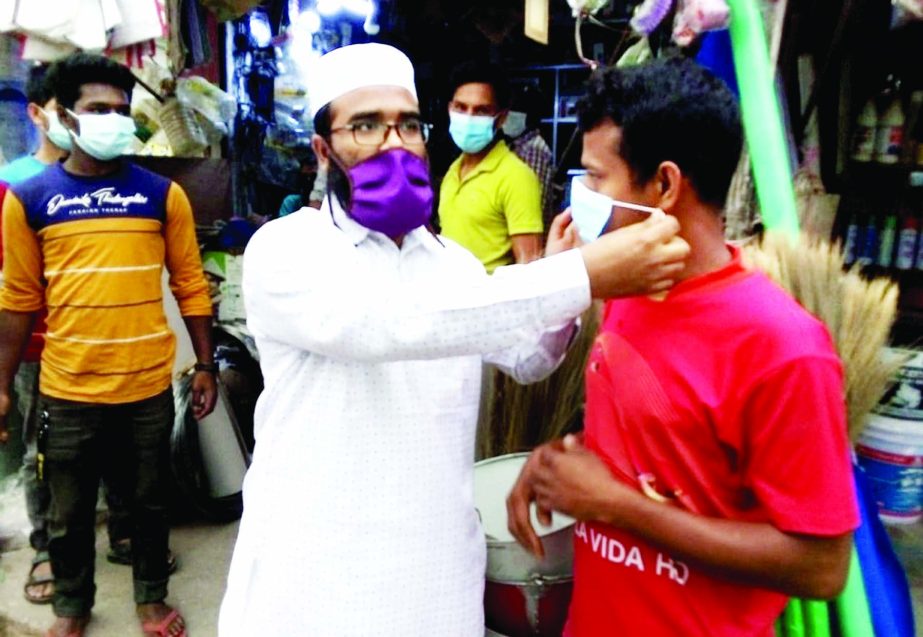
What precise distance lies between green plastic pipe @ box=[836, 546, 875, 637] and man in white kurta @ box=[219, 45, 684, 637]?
0.71 m

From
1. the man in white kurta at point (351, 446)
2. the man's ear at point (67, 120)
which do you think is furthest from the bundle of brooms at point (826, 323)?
the man's ear at point (67, 120)

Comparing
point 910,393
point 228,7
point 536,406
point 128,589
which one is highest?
point 228,7

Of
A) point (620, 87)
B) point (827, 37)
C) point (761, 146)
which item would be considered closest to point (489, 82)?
point (827, 37)

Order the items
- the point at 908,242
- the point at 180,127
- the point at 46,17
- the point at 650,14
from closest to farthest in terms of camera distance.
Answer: the point at 650,14, the point at 46,17, the point at 908,242, the point at 180,127

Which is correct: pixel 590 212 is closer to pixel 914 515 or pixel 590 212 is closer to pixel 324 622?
pixel 324 622

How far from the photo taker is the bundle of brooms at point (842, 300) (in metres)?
1.43

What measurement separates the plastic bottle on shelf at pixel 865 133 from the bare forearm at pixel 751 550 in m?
2.86

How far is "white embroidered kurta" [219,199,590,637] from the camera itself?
3.88 ft

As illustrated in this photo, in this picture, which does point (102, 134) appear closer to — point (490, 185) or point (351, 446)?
point (490, 185)

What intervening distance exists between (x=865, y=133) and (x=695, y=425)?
9.40 feet

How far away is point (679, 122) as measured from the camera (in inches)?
41.2

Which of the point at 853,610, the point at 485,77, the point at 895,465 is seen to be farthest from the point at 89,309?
the point at 895,465

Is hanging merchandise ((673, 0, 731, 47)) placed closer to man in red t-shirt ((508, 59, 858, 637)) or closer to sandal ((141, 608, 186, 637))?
man in red t-shirt ((508, 59, 858, 637))

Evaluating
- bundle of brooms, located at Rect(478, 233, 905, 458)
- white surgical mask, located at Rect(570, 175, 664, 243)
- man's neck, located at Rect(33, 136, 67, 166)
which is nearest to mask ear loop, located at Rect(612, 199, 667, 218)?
white surgical mask, located at Rect(570, 175, 664, 243)
